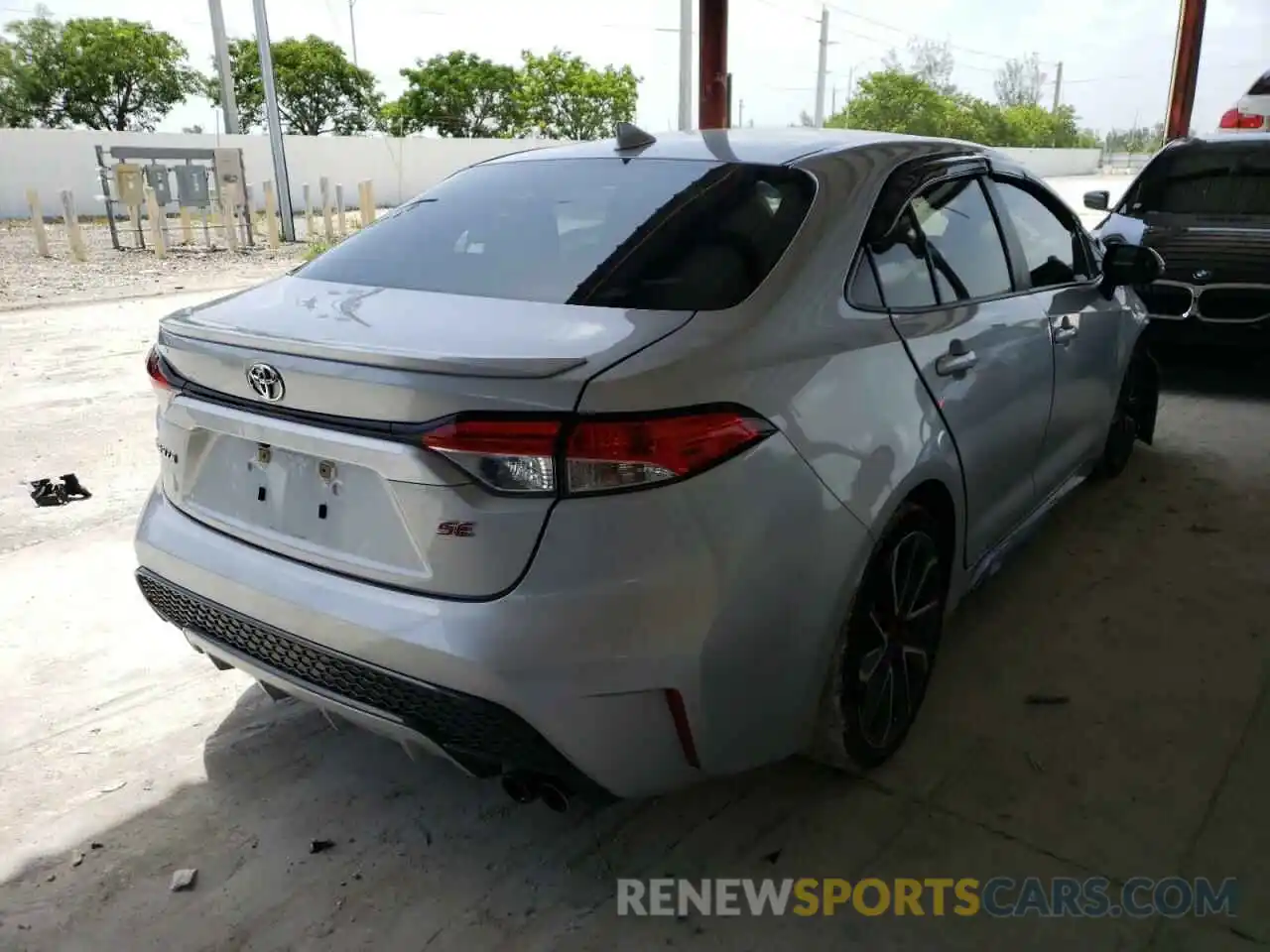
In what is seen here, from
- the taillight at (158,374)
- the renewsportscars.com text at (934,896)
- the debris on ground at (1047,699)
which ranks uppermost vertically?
the taillight at (158,374)

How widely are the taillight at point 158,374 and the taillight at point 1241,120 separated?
13.1m

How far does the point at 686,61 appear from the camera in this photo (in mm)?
20062

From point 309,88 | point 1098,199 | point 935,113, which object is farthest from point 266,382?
point 309,88

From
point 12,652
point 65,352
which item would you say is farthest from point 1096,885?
point 65,352

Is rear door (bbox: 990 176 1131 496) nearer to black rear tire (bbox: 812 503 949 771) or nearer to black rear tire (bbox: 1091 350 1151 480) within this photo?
black rear tire (bbox: 1091 350 1151 480)

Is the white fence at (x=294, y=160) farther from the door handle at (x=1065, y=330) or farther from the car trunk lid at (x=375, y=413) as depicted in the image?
the car trunk lid at (x=375, y=413)

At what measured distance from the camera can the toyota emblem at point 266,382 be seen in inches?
73.4

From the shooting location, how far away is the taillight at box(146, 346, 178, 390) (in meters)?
2.15

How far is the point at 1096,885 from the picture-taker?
2.09 meters

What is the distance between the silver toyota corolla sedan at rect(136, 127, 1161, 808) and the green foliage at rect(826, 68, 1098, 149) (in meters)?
19.3

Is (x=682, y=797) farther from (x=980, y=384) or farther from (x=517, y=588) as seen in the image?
(x=980, y=384)

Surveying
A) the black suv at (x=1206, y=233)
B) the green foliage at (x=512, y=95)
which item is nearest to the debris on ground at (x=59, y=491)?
the black suv at (x=1206, y=233)

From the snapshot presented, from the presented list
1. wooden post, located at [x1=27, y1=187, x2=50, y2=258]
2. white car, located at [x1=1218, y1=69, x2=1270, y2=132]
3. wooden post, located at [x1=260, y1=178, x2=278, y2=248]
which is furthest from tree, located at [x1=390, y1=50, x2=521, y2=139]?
white car, located at [x1=1218, y1=69, x2=1270, y2=132]

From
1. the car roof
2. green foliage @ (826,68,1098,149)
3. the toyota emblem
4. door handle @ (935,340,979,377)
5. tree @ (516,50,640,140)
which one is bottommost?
door handle @ (935,340,979,377)
